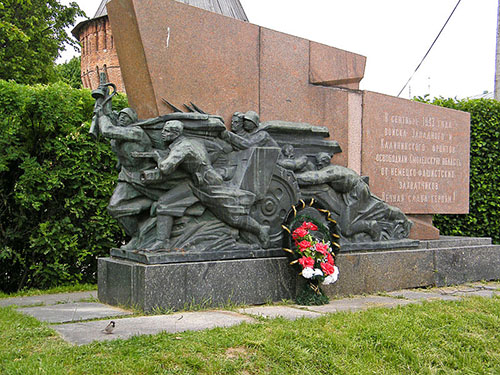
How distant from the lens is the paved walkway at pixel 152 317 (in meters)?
4.55

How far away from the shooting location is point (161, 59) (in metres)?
6.02

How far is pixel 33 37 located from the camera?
18.1 meters

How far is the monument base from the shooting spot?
5.48 metres

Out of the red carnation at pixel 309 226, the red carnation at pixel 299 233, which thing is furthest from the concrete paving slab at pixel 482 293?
the red carnation at pixel 299 233

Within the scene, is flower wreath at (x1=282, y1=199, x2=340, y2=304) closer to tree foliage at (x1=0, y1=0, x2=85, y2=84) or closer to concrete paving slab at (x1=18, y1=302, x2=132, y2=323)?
concrete paving slab at (x1=18, y1=302, x2=132, y2=323)

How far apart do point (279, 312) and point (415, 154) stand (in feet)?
13.2

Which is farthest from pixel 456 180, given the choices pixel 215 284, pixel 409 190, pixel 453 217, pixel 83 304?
pixel 83 304

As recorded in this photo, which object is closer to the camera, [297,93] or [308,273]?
[308,273]

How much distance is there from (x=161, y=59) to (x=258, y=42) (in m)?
1.38

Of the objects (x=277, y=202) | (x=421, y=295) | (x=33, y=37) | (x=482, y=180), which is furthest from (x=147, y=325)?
(x=33, y=37)

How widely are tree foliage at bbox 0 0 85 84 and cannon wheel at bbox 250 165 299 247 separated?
35.5 ft

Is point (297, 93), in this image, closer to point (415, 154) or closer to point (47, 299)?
point (415, 154)

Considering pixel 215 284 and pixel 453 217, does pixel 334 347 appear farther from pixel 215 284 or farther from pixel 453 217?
pixel 453 217

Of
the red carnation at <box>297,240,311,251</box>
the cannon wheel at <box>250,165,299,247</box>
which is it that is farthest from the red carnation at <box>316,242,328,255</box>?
the cannon wheel at <box>250,165,299,247</box>
